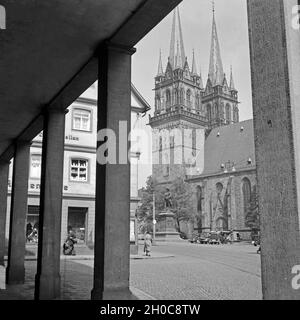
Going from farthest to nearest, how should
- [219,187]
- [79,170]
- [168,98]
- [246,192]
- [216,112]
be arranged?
[216,112], [168,98], [219,187], [246,192], [79,170]

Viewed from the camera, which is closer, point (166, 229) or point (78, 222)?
point (78, 222)

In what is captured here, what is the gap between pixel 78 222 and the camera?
2697 cm

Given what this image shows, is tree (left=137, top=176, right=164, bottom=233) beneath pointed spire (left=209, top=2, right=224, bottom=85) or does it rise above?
beneath

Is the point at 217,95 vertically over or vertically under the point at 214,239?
over

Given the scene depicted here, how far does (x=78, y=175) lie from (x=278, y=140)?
24.7 m

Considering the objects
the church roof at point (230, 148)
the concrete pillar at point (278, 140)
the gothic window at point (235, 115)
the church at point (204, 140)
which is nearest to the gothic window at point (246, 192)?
the church at point (204, 140)

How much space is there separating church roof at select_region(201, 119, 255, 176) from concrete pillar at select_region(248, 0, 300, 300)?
7711cm

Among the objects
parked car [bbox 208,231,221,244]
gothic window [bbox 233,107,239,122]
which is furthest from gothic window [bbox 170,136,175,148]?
parked car [bbox 208,231,221,244]

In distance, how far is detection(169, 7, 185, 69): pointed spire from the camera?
99688 millimetres

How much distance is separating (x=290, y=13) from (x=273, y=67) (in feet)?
1.29

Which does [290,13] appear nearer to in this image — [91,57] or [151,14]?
[151,14]

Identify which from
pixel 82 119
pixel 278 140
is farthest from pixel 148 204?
pixel 278 140

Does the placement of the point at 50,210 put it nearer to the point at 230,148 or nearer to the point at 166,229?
the point at 166,229

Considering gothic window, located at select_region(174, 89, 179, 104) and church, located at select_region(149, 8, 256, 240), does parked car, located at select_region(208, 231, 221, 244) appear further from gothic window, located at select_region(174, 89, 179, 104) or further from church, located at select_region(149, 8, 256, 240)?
gothic window, located at select_region(174, 89, 179, 104)
